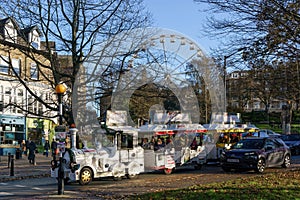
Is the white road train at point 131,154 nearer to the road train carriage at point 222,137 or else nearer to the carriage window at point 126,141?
the carriage window at point 126,141

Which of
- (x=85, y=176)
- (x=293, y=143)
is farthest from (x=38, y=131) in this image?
(x=85, y=176)

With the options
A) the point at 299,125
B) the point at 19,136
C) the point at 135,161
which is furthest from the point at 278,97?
the point at 299,125

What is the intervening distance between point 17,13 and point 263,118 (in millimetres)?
56651

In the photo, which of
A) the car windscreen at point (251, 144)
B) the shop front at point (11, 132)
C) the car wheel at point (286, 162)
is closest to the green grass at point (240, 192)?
the car windscreen at point (251, 144)

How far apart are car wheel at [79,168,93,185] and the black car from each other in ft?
20.1

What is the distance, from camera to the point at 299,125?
217 feet

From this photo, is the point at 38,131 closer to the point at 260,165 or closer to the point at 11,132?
the point at 11,132

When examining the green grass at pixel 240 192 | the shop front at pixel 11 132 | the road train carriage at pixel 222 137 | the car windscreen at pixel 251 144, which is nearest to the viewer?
the green grass at pixel 240 192

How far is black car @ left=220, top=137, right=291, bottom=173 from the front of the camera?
57.5ft

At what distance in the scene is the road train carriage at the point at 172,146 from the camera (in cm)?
1767

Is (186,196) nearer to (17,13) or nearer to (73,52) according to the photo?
(73,52)

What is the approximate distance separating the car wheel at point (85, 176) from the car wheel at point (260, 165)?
701 centimetres

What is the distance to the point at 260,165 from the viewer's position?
1762 centimetres

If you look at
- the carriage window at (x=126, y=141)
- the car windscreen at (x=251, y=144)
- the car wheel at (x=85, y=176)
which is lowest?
the car wheel at (x=85, y=176)
